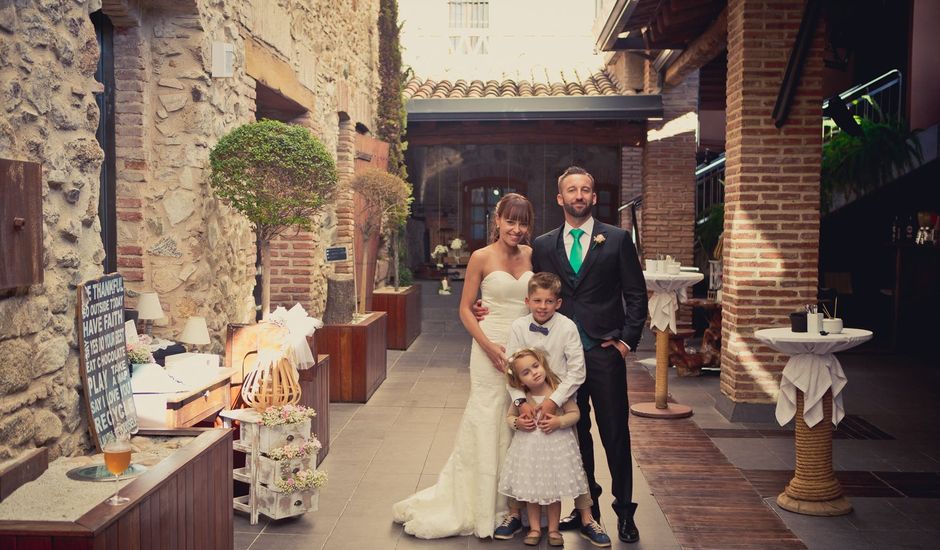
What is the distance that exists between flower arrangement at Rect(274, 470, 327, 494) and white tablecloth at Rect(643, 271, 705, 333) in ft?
11.3

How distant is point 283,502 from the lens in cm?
409

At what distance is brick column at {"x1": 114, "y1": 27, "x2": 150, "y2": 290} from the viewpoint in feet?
15.6

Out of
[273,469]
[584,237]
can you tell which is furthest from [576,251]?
[273,469]

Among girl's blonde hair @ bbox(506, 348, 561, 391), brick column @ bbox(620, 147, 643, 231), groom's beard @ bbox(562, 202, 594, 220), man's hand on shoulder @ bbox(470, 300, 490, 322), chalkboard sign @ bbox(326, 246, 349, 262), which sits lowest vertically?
girl's blonde hair @ bbox(506, 348, 561, 391)

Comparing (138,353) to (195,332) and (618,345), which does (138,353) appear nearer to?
(195,332)

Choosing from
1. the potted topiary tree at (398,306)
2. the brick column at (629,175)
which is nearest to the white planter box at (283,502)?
the potted topiary tree at (398,306)

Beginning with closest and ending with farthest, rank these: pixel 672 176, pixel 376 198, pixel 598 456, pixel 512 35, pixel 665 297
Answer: pixel 598 456, pixel 665 297, pixel 376 198, pixel 672 176, pixel 512 35

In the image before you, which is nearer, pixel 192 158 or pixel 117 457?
pixel 117 457

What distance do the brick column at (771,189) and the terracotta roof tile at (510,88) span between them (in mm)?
6230

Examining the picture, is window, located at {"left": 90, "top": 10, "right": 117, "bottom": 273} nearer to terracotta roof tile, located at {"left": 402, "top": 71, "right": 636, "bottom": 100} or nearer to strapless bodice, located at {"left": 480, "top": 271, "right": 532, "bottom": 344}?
strapless bodice, located at {"left": 480, "top": 271, "right": 532, "bottom": 344}

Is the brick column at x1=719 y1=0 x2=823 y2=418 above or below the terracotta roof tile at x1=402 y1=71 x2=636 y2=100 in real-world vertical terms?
below

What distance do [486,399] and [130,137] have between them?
7.55ft

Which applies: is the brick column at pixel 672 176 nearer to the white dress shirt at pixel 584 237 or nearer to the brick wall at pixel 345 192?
the brick wall at pixel 345 192

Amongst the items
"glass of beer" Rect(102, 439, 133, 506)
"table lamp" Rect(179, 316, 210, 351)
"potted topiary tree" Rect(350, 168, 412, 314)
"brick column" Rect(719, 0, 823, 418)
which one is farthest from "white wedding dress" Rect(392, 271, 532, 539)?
"potted topiary tree" Rect(350, 168, 412, 314)
